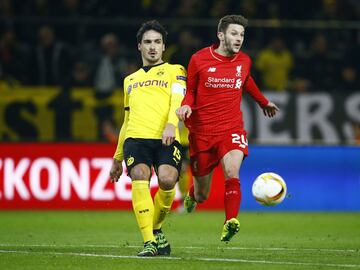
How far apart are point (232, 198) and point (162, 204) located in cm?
75

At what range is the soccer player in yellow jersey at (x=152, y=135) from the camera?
9477mm

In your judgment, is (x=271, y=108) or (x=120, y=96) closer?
(x=271, y=108)

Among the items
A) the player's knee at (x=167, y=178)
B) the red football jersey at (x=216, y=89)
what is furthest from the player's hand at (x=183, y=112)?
the red football jersey at (x=216, y=89)

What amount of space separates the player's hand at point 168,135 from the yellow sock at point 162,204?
26.2 inches

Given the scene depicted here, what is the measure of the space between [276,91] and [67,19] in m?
4.39

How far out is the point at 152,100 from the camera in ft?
32.1

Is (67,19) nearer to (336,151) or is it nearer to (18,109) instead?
(18,109)

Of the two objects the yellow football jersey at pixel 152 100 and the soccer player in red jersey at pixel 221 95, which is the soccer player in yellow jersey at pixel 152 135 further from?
the soccer player in red jersey at pixel 221 95

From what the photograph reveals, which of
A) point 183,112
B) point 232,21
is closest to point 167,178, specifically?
point 183,112

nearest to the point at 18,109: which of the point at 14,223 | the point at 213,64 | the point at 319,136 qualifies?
the point at 14,223

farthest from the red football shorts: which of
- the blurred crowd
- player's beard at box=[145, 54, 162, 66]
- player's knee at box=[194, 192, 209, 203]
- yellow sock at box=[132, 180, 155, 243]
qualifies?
the blurred crowd

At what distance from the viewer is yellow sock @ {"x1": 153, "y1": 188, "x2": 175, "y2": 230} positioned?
9797 mm

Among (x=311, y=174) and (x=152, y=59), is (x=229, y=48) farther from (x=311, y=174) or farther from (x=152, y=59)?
(x=311, y=174)

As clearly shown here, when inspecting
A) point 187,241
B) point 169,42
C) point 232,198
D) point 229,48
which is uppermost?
point 169,42
